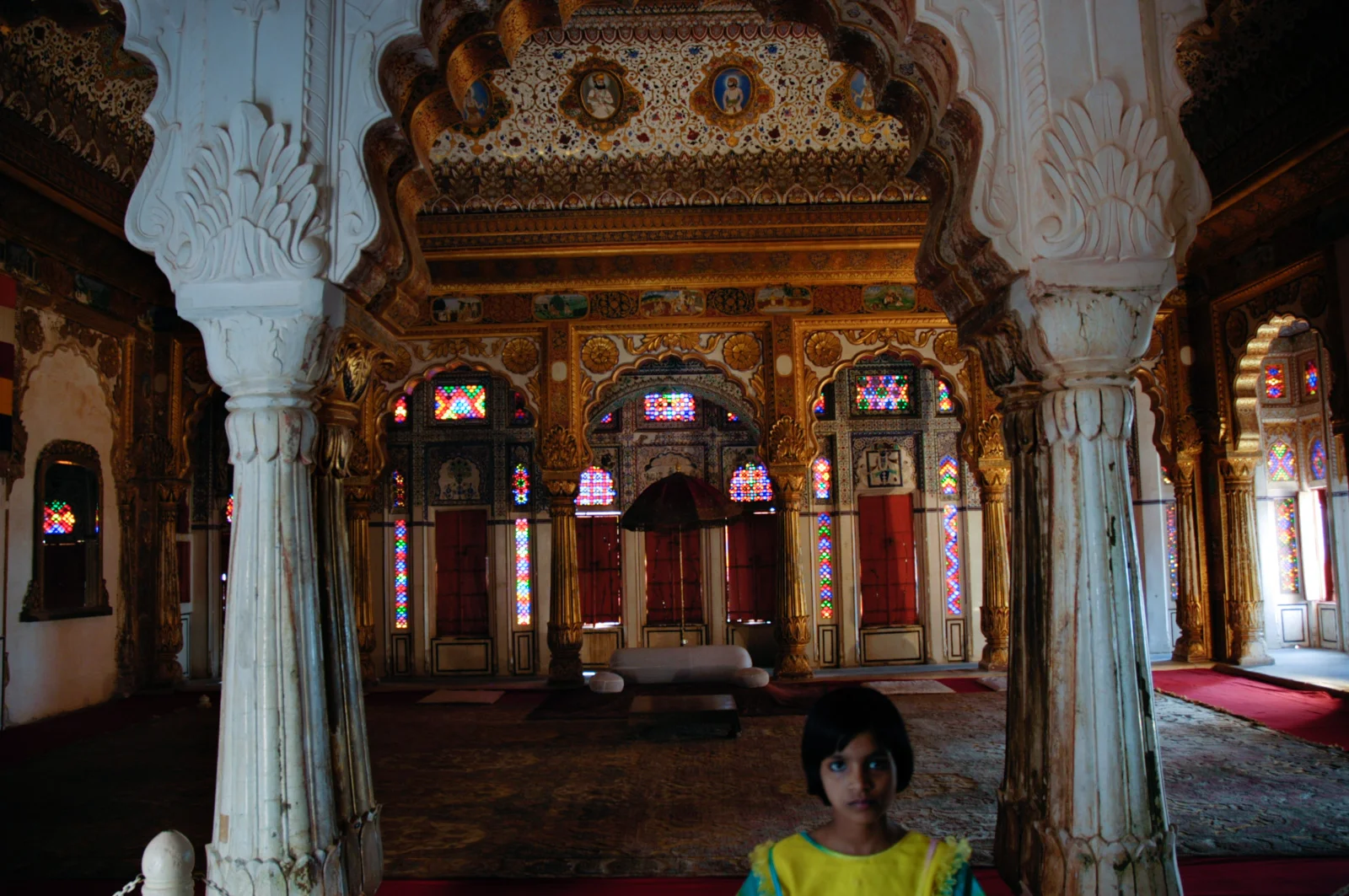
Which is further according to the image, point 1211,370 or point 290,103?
point 1211,370

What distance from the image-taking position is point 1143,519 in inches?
468

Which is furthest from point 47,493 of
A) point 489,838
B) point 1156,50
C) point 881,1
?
point 1156,50

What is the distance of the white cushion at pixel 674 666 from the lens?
9.80 m

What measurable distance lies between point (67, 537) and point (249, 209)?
23.7ft

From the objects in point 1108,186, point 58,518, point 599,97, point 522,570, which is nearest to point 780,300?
point 599,97

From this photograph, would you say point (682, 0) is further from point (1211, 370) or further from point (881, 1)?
point (1211, 370)

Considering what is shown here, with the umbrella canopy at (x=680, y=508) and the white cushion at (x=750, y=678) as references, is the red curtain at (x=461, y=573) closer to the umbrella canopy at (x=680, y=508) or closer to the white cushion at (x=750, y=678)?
the umbrella canopy at (x=680, y=508)

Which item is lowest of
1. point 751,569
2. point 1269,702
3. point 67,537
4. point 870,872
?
point 1269,702

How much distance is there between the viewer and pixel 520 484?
12.5 meters

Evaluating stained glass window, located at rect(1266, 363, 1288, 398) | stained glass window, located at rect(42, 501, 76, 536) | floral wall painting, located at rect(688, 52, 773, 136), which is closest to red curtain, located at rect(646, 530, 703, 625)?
floral wall painting, located at rect(688, 52, 773, 136)

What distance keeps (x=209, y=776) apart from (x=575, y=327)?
568cm

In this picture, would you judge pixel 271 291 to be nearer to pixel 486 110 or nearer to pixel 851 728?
pixel 851 728

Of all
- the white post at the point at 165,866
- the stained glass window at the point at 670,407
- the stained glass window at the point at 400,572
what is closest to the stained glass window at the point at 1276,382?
the stained glass window at the point at 670,407

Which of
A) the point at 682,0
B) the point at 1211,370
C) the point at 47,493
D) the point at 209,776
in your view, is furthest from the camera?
the point at 1211,370
